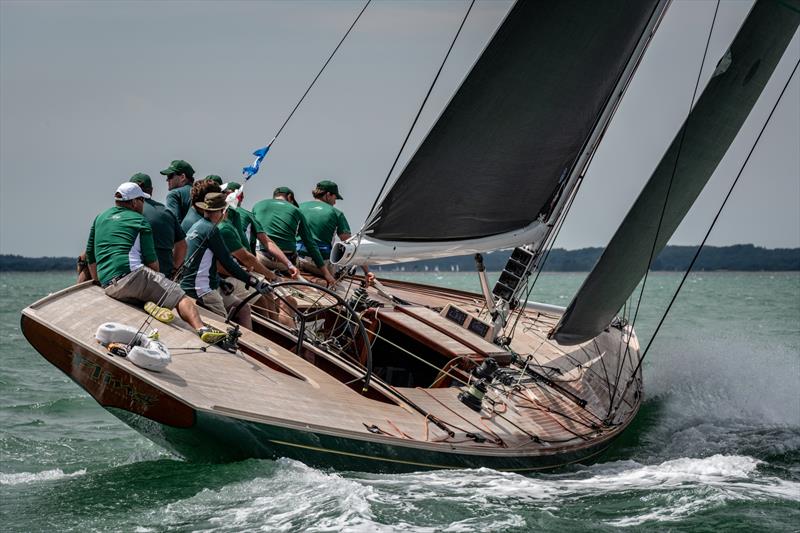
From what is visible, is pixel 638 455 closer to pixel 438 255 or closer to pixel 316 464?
Result: pixel 438 255

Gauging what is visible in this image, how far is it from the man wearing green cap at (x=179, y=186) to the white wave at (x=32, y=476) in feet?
8.80

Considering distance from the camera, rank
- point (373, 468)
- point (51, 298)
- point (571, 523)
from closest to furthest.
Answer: point (571, 523) < point (373, 468) < point (51, 298)

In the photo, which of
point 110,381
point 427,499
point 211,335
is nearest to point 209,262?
point 211,335

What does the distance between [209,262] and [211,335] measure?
1125mm

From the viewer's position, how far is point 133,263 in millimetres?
7938

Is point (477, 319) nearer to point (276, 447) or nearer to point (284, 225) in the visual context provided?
point (284, 225)

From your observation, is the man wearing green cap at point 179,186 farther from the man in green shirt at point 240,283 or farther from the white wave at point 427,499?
the white wave at point 427,499

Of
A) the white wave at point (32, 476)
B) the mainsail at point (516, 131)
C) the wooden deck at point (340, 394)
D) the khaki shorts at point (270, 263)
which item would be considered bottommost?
the white wave at point (32, 476)

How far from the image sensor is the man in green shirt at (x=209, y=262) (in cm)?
838

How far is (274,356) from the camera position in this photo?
8.11 meters

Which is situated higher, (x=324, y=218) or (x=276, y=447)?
(x=324, y=218)

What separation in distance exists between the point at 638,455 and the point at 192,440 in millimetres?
4826

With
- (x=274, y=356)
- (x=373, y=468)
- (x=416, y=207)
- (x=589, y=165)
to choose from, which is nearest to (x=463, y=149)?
(x=416, y=207)

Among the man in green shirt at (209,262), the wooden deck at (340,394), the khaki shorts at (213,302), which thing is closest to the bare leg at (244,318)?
the man in green shirt at (209,262)
